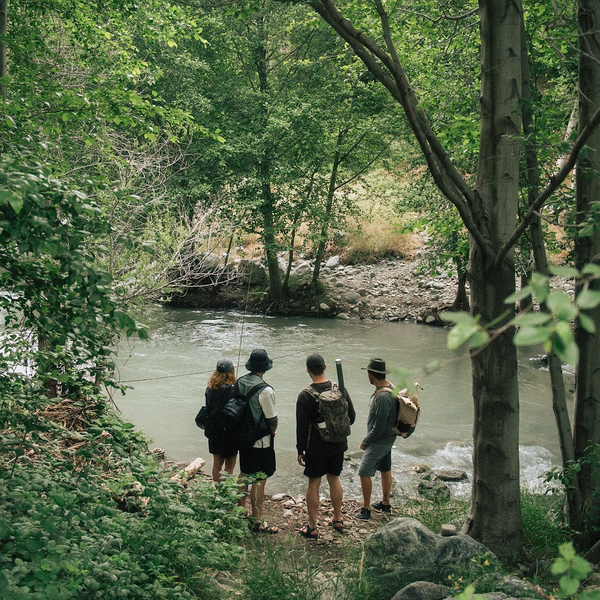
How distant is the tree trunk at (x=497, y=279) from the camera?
4.54m

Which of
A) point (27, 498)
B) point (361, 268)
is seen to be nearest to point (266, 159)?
point (361, 268)

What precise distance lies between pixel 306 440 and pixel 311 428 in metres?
0.14

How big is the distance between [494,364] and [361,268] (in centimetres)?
1940

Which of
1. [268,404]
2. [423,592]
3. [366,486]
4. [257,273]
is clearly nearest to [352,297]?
[257,273]

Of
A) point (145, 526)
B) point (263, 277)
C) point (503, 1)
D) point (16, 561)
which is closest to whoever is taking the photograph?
point (16, 561)

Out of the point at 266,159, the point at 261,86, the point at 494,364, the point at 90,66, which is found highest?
the point at 261,86

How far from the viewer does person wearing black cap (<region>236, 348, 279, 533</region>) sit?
5.75m

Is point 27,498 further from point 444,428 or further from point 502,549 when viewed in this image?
point 444,428

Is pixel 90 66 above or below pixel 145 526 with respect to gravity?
above

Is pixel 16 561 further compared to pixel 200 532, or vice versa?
pixel 200 532

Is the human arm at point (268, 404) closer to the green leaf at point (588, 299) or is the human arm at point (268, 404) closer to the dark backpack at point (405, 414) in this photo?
the dark backpack at point (405, 414)

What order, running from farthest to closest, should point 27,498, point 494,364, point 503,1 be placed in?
point 494,364 → point 503,1 → point 27,498

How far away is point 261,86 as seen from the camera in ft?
72.6

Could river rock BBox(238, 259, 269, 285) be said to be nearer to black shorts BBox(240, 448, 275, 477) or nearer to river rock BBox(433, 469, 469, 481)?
river rock BBox(433, 469, 469, 481)
